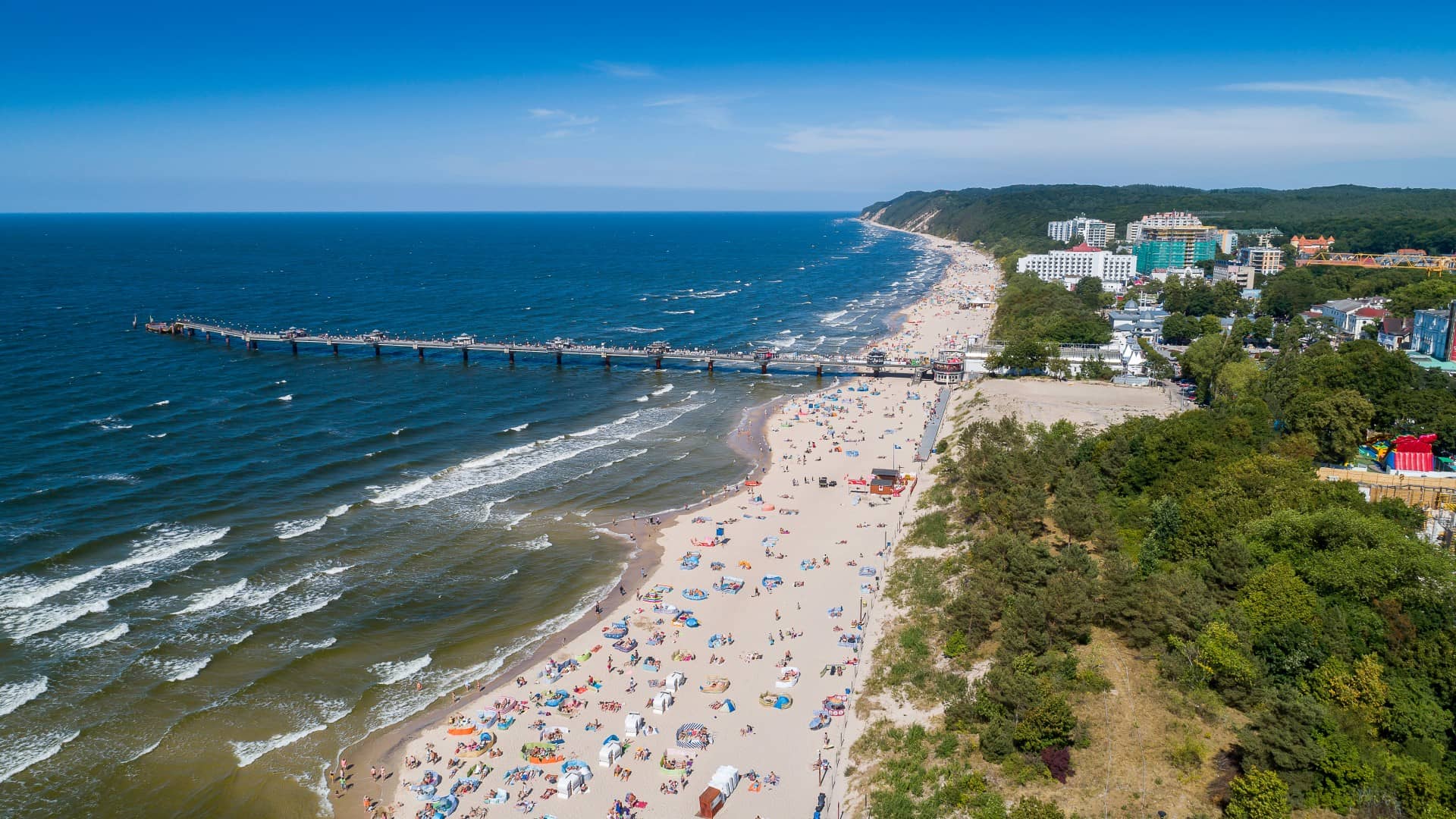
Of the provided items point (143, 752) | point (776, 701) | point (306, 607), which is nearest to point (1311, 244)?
point (776, 701)

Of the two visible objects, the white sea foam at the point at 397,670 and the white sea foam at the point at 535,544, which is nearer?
the white sea foam at the point at 397,670

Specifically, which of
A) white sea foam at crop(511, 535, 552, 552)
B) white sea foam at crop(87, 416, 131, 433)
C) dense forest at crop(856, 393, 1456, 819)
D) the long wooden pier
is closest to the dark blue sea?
white sea foam at crop(511, 535, 552, 552)

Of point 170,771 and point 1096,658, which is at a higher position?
point 1096,658

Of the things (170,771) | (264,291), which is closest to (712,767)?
(170,771)

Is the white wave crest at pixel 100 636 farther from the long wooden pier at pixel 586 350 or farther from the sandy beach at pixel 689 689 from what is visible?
the long wooden pier at pixel 586 350

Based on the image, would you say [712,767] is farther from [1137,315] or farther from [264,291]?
[264,291]

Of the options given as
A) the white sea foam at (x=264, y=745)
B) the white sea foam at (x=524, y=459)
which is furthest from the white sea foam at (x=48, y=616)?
the white sea foam at (x=524, y=459)

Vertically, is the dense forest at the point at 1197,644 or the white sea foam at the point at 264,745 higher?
the dense forest at the point at 1197,644
